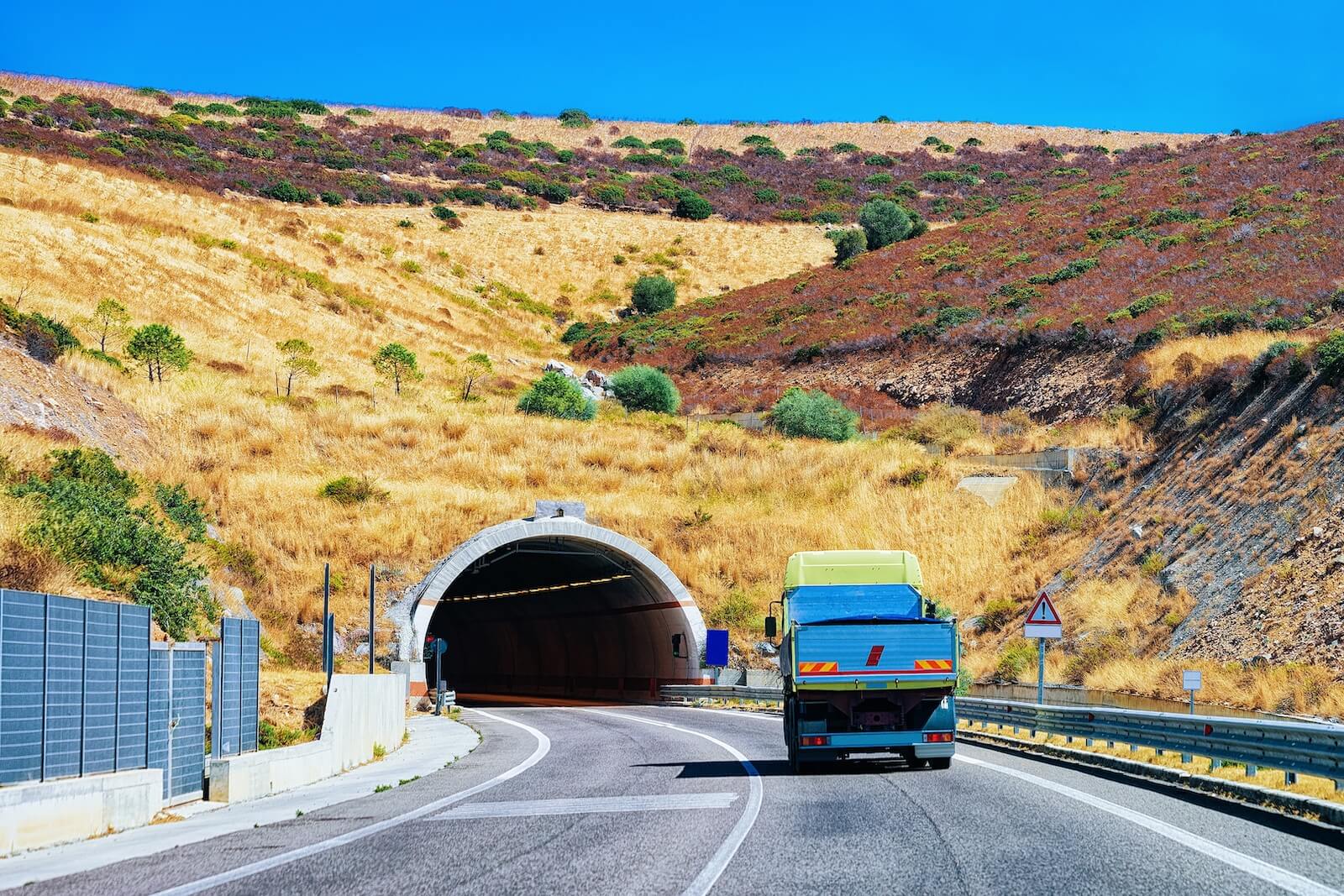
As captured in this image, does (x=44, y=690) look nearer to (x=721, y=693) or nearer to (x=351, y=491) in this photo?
(x=721, y=693)

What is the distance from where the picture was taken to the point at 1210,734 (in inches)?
632

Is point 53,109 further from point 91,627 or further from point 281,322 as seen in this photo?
point 91,627

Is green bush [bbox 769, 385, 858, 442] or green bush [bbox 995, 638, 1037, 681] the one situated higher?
green bush [bbox 769, 385, 858, 442]

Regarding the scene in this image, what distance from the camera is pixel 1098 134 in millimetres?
143500

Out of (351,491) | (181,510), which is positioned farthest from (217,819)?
(351,491)

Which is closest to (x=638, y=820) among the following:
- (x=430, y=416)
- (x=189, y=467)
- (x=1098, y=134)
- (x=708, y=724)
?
(x=708, y=724)

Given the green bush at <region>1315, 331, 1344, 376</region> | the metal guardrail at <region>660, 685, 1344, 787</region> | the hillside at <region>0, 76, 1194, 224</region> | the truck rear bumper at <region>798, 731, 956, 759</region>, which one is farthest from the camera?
the hillside at <region>0, 76, 1194, 224</region>

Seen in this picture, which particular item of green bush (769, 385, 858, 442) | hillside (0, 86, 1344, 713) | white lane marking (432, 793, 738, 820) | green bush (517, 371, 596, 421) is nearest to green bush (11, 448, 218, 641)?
hillside (0, 86, 1344, 713)

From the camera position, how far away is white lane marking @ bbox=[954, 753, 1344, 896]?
28.6ft

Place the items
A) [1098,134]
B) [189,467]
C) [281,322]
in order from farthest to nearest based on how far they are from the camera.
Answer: [1098,134], [281,322], [189,467]

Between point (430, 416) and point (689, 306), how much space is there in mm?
38978

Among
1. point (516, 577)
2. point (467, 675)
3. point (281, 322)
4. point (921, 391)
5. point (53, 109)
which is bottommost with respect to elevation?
point (467, 675)

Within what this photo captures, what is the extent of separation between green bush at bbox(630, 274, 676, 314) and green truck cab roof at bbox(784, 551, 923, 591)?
74.2m

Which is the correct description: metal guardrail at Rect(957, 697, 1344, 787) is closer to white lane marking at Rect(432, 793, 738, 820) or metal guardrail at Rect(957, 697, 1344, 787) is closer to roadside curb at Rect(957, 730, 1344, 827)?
roadside curb at Rect(957, 730, 1344, 827)
